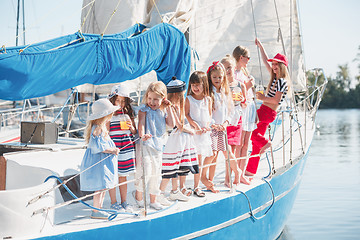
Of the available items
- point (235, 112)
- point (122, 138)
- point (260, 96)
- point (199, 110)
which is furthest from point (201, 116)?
point (260, 96)

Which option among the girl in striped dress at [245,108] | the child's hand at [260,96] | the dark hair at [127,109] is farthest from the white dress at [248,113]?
the dark hair at [127,109]

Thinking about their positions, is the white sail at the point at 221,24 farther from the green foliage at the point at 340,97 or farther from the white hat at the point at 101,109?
the green foliage at the point at 340,97

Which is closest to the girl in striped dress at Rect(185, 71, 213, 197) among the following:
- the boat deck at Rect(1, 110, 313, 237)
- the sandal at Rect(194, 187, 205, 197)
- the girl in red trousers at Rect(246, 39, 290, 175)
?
A: the sandal at Rect(194, 187, 205, 197)

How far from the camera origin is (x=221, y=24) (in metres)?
9.71

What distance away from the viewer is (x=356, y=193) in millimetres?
12273

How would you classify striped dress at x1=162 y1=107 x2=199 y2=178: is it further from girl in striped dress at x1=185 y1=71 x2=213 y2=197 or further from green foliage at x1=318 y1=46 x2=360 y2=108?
green foliage at x1=318 y1=46 x2=360 y2=108

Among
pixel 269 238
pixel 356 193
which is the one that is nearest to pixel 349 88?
pixel 356 193

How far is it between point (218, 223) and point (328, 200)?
7.53m

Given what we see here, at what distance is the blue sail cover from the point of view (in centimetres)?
424

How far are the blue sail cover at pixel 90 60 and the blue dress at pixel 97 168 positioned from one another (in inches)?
27.4

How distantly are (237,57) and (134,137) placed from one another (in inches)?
79.1

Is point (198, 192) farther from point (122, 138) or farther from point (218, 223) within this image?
point (122, 138)

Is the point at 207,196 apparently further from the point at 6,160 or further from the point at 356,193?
the point at 356,193

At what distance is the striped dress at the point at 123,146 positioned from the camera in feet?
15.2
